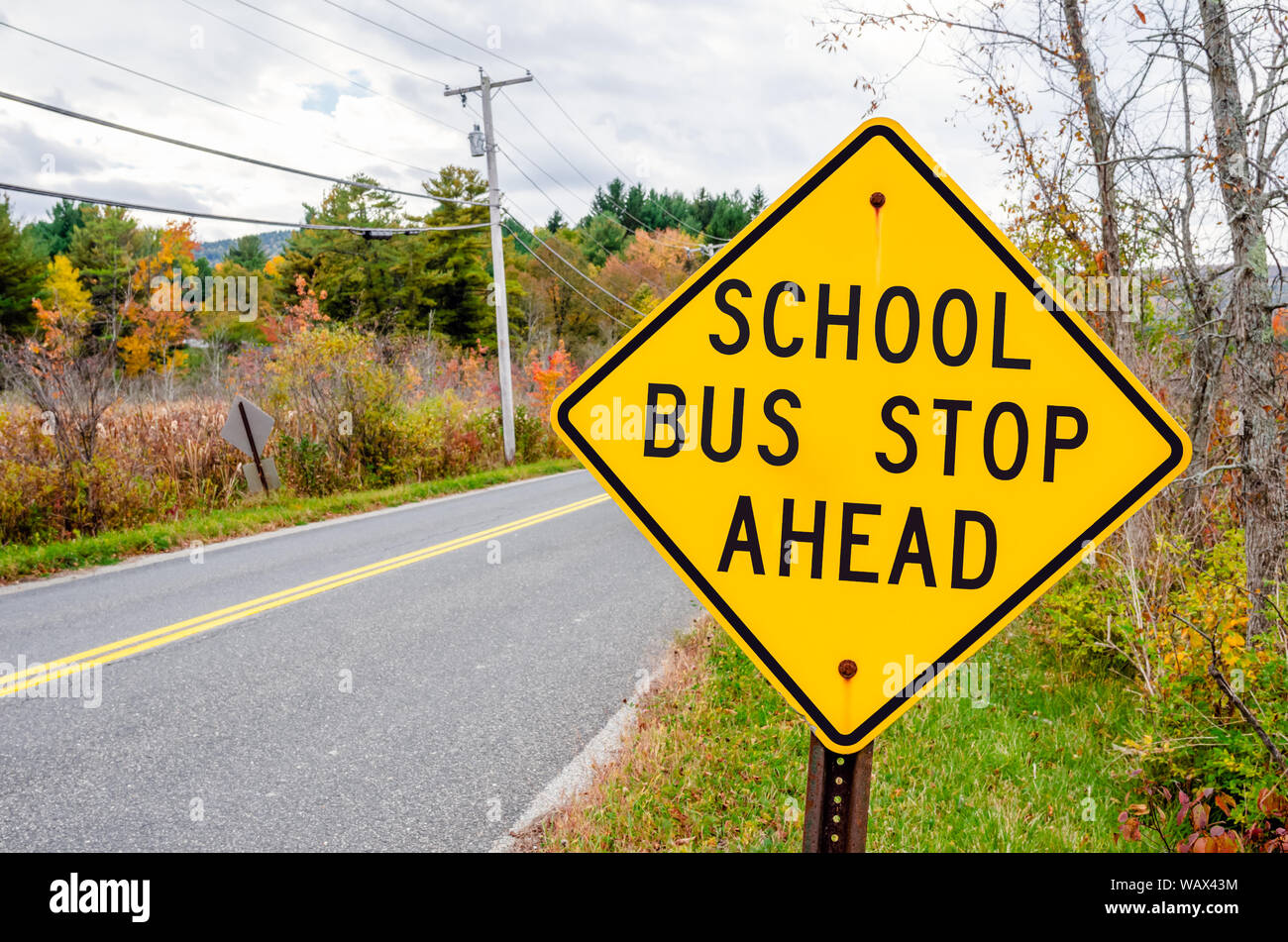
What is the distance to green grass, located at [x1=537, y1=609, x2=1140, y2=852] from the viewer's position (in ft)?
10.3

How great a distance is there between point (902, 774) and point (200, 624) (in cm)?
529

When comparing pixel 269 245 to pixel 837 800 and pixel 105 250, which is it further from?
pixel 837 800

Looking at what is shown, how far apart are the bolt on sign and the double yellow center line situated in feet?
17.3

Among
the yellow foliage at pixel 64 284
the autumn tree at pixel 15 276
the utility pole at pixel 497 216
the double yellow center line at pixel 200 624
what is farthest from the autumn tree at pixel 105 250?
the double yellow center line at pixel 200 624

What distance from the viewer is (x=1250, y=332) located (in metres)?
4.43

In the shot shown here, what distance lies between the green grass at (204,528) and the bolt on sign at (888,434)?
9.20 meters

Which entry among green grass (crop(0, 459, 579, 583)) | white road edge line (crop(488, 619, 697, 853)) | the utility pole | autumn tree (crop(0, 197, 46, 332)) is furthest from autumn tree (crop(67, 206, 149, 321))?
white road edge line (crop(488, 619, 697, 853))

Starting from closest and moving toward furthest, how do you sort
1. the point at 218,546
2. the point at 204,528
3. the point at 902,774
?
the point at 902,774 → the point at 218,546 → the point at 204,528

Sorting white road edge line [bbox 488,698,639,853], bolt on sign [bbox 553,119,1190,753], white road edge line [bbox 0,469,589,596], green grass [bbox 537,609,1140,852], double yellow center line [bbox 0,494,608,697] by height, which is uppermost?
bolt on sign [bbox 553,119,1190,753]

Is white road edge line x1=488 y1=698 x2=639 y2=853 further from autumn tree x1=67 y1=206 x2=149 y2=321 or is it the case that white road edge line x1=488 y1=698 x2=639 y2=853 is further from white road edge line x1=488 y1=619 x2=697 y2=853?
autumn tree x1=67 y1=206 x2=149 y2=321

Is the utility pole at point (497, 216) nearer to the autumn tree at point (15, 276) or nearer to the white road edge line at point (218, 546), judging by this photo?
the white road edge line at point (218, 546)

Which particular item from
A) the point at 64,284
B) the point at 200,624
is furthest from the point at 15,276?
the point at 200,624

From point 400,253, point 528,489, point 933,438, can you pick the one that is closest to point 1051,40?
point 933,438

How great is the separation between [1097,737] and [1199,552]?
1.22 metres
